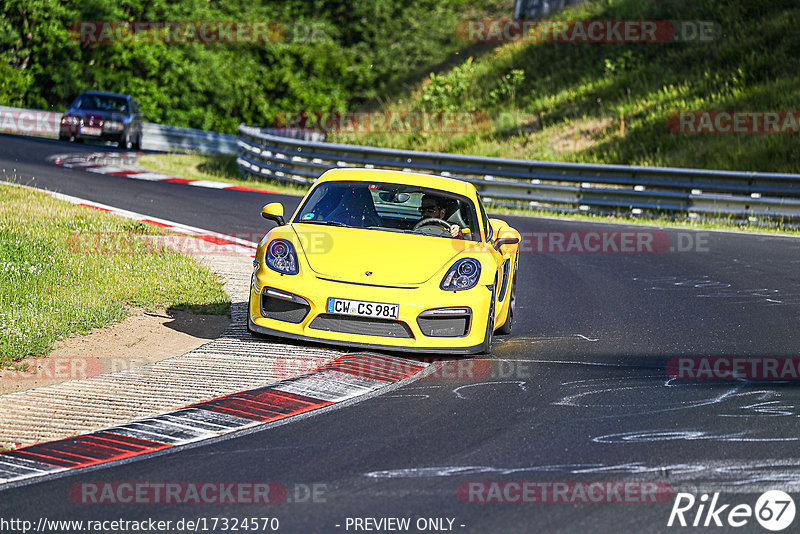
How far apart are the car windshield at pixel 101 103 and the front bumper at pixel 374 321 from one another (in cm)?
2371

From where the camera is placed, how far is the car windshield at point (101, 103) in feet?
98.6

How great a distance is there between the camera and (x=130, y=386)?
6871 mm

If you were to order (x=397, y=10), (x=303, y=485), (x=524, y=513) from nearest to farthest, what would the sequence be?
(x=524, y=513) → (x=303, y=485) → (x=397, y=10)

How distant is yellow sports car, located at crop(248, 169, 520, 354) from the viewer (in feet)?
25.3

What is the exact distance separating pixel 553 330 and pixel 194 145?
28568mm

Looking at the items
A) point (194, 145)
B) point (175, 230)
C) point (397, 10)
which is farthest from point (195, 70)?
point (175, 230)

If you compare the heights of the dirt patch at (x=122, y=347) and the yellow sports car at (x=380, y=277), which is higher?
the yellow sports car at (x=380, y=277)

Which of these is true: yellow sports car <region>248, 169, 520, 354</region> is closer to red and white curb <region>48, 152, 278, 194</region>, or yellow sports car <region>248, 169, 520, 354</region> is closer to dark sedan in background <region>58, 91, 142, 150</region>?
red and white curb <region>48, 152, 278, 194</region>

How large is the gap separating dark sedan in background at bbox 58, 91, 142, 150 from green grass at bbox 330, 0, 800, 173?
5951 mm

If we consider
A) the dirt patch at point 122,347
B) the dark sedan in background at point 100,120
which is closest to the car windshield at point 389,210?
the dirt patch at point 122,347

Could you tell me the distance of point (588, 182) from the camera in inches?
796

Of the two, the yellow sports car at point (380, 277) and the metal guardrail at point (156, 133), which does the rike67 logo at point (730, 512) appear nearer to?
the yellow sports car at point (380, 277)

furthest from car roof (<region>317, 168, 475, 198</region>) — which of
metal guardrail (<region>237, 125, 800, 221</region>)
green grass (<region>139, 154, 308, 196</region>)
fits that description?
green grass (<region>139, 154, 308, 196</region>)

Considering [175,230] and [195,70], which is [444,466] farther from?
[195,70]
